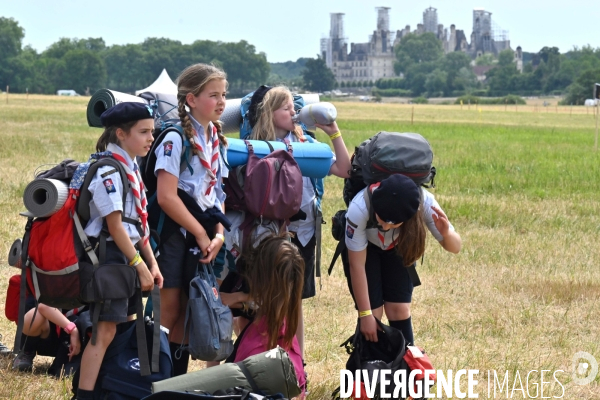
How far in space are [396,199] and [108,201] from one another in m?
1.34

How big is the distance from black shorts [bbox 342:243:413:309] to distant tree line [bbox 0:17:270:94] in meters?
132

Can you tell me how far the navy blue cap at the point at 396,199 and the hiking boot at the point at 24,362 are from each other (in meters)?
2.23

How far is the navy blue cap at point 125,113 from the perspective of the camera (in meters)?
4.13

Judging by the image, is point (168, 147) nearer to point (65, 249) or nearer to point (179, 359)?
point (65, 249)

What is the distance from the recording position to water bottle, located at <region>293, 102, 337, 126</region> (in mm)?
4742

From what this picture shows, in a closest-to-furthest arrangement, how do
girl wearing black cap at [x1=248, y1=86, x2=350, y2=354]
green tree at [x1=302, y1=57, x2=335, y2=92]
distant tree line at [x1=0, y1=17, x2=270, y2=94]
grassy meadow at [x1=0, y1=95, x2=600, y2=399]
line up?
1. girl wearing black cap at [x1=248, y1=86, x2=350, y2=354]
2. grassy meadow at [x1=0, y1=95, x2=600, y2=399]
3. distant tree line at [x1=0, y1=17, x2=270, y2=94]
4. green tree at [x1=302, y1=57, x2=335, y2=92]

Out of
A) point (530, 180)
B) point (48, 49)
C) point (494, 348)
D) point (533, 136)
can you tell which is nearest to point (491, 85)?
point (48, 49)

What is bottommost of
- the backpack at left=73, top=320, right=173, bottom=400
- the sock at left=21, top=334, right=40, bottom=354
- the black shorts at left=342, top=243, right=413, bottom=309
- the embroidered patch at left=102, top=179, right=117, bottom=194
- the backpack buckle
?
the sock at left=21, top=334, right=40, bottom=354

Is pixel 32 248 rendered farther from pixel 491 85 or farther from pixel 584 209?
pixel 491 85

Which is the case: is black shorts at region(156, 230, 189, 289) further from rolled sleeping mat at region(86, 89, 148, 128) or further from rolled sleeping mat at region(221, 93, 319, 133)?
rolled sleeping mat at region(221, 93, 319, 133)

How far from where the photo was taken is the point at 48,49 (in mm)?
164875

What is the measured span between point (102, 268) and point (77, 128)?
27.1 m

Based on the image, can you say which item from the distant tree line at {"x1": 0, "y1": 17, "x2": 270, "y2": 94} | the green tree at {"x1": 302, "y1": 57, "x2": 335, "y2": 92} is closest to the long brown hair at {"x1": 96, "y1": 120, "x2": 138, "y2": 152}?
the distant tree line at {"x1": 0, "y1": 17, "x2": 270, "y2": 94}

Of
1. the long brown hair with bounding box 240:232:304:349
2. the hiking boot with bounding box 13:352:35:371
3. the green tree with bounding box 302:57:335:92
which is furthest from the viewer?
the green tree with bounding box 302:57:335:92
